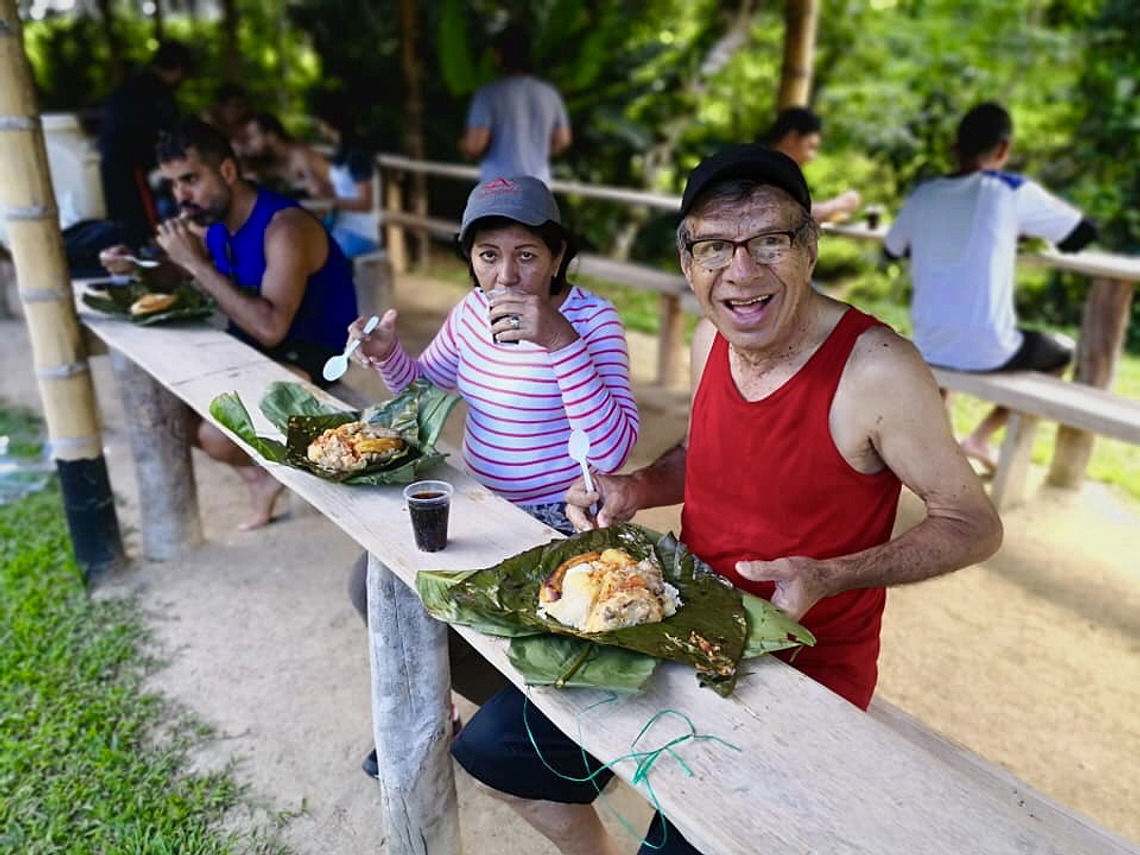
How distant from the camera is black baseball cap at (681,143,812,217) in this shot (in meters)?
1.57

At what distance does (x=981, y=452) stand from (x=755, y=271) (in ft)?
11.8

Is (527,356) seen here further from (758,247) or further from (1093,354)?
(1093,354)

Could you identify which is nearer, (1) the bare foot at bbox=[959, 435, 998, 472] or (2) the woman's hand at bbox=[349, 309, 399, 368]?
(2) the woman's hand at bbox=[349, 309, 399, 368]

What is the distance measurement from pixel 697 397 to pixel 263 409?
1.18 metres

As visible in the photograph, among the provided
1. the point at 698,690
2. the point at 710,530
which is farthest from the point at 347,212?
the point at 698,690

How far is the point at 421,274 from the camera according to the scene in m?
9.06

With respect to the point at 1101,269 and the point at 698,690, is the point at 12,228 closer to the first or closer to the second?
the point at 698,690

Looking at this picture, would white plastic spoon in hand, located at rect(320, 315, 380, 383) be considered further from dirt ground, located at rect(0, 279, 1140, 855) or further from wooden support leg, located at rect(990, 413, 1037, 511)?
wooden support leg, located at rect(990, 413, 1037, 511)

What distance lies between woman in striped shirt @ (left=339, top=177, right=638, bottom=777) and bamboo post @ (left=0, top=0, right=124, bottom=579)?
1.52m

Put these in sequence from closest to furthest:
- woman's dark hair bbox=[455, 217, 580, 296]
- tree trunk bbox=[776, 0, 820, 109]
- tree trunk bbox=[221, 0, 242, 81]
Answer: woman's dark hair bbox=[455, 217, 580, 296] → tree trunk bbox=[776, 0, 820, 109] → tree trunk bbox=[221, 0, 242, 81]

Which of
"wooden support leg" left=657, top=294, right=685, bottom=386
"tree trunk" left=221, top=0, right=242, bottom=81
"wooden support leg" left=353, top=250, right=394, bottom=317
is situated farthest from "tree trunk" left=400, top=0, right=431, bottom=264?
"wooden support leg" left=657, top=294, right=685, bottom=386

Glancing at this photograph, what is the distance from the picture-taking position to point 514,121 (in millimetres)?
5840

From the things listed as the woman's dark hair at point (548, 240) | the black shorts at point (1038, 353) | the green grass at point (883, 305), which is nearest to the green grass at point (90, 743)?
the woman's dark hair at point (548, 240)

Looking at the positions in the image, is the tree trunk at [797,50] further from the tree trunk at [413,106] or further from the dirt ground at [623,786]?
the tree trunk at [413,106]
